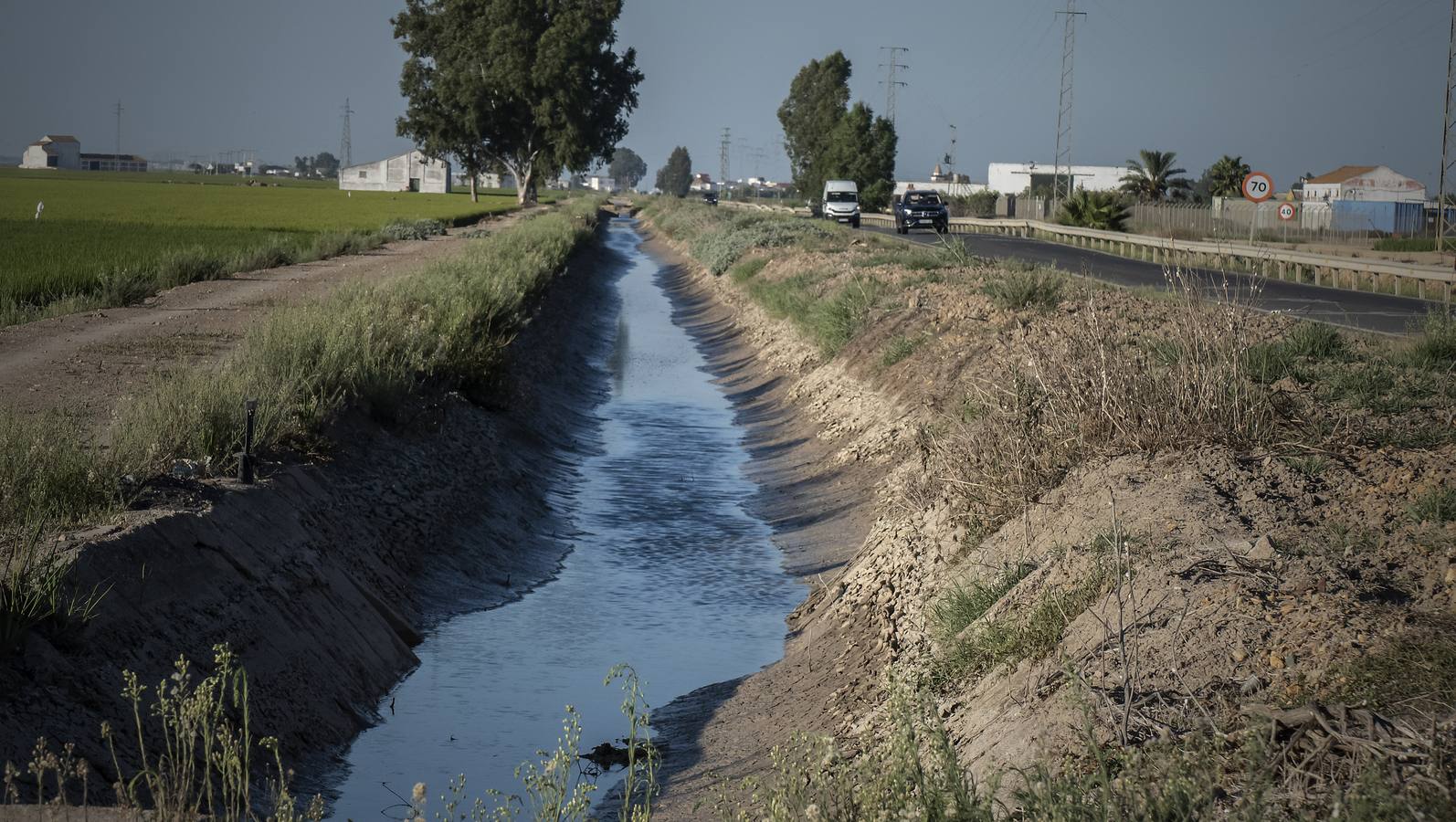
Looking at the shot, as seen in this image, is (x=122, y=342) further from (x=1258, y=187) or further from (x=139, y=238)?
(x=1258, y=187)

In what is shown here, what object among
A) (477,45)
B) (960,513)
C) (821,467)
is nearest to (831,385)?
(821,467)

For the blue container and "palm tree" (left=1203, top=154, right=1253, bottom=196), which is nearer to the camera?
the blue container

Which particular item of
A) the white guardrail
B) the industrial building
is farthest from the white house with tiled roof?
the white guardrail

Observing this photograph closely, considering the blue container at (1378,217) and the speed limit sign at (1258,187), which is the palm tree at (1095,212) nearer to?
the blue container at (1378,217)

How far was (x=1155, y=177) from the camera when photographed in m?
85.1

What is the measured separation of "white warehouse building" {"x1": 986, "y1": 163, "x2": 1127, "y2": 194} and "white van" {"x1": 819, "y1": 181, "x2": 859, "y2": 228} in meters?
63.4

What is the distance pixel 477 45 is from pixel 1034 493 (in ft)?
307

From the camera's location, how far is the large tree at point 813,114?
108m

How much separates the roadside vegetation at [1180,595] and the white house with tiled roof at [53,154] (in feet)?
601

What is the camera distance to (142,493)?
8.41 m

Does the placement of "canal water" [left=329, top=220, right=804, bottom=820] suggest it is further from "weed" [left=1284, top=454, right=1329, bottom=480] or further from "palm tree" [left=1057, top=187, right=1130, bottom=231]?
"palm tree" [left=1057, top=187, right=1130, bottom=231]

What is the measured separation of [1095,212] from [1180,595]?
55915mm

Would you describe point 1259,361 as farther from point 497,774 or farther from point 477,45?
point 477,45

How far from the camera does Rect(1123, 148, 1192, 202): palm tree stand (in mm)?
84062
